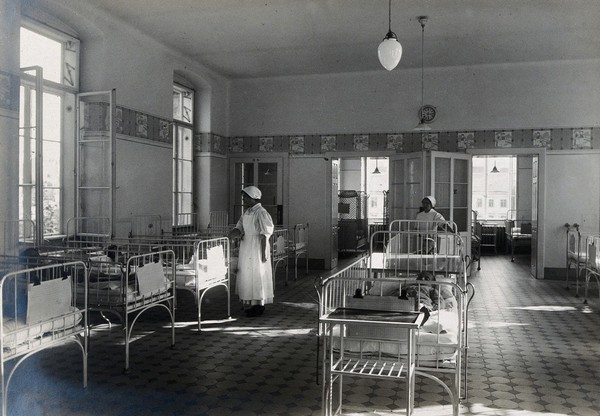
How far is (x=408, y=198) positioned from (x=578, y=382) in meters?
5.47

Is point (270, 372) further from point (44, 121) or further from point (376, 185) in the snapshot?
point (376, 185)

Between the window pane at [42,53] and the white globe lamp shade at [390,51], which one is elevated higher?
the window pane at [42,53]

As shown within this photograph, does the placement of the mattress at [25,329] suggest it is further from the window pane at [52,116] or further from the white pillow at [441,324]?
the window pane at [52,116]

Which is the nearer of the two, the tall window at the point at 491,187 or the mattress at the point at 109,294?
the mattress at the point at 109,294

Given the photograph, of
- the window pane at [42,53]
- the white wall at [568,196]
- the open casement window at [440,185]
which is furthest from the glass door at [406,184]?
the window pane at [42,53]

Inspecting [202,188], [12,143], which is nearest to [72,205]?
[12,143]

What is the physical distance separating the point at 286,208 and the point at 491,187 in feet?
25.0

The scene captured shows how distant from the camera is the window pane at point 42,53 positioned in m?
6.07

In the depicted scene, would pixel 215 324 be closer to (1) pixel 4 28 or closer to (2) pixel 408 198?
(1) pixel 4 28

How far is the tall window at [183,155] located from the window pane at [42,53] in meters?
2.91

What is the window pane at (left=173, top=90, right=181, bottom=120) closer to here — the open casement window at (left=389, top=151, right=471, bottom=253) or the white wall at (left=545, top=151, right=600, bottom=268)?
the open casement window at (left=389, top=151, right=471, bottom=253)

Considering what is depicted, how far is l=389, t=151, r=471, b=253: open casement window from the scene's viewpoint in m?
9.27

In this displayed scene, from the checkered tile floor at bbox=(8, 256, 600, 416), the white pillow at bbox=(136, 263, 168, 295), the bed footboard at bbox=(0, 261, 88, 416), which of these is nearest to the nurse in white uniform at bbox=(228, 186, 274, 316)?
the checkered tile floor at bbox=(8, 256, 600, 416)

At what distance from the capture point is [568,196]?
30.8 ft
